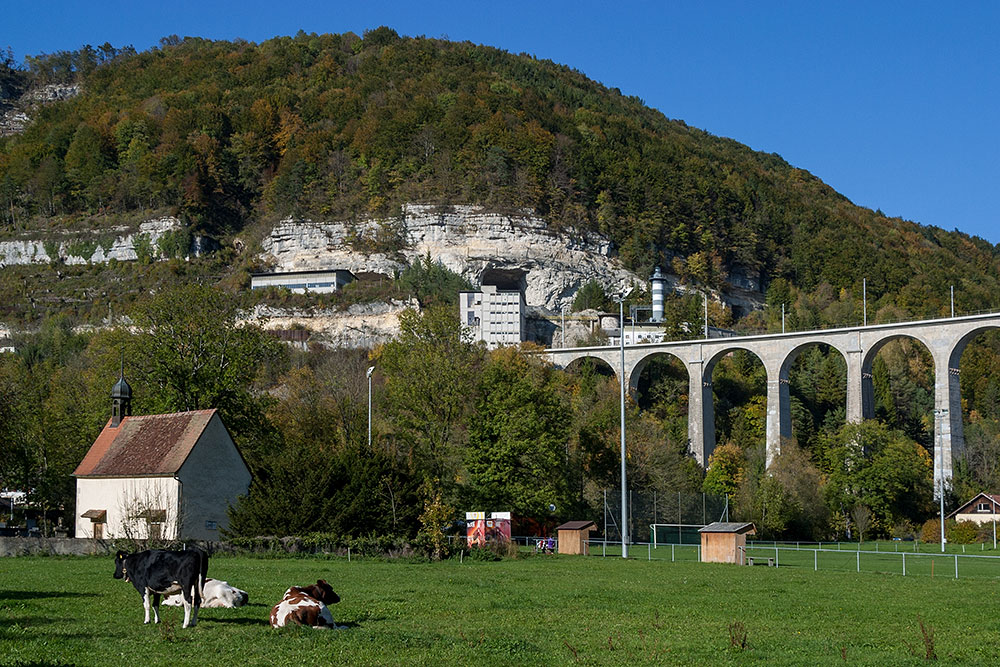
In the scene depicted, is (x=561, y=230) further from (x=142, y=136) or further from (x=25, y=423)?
(x=25, y=423)

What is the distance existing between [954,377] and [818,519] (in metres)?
21.3

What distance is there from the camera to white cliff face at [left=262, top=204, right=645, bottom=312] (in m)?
141

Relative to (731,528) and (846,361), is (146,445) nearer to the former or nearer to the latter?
(731,528)

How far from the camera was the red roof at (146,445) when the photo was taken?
42.5 meters

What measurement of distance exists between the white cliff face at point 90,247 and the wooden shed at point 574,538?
118220 mm

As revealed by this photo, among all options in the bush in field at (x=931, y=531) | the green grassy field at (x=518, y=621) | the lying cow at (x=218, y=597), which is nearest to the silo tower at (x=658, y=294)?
the bush in field at (x=931, y=531)

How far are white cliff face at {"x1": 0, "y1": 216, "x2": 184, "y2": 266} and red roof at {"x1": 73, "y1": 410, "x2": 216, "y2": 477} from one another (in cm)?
10659

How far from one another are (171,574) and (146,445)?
30988mm

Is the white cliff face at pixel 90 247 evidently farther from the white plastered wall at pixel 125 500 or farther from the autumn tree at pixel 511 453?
the white plastered wall at pixel 125 500

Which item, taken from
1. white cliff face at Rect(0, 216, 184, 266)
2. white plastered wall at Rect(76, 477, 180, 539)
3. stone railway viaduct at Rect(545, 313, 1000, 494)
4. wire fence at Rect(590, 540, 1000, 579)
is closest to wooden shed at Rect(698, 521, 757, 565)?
wire fence at Rect(590, 540, 1000, 579)

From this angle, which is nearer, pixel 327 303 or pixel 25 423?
pixel 25 423

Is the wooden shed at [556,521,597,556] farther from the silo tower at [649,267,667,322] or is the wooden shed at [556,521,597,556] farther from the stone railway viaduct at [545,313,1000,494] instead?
the silo tower at [649,267,667,322]

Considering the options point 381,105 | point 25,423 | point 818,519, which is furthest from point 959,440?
point 381,105

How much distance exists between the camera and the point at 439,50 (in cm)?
19712
